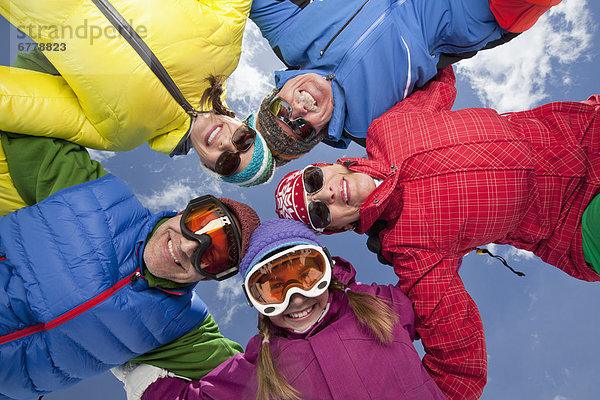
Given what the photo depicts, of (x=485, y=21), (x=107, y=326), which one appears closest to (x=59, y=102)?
(x=107, y=326)

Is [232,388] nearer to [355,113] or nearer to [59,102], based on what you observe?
[59,102]

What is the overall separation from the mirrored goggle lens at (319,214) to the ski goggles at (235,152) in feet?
3.20

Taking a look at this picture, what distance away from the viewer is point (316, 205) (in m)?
2.86

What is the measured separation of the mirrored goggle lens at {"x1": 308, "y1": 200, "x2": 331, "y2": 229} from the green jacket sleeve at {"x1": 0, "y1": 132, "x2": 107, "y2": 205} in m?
1.80

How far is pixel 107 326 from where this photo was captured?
2.42m

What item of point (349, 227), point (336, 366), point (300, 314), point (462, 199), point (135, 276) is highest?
point (462, 199)

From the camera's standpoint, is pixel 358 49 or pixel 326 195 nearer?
pixel 326 195

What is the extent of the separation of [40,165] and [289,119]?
2.14 metres

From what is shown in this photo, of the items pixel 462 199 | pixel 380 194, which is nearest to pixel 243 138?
pixel 380 194

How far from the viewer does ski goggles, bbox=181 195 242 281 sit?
257 cm

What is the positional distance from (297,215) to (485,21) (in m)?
2.61

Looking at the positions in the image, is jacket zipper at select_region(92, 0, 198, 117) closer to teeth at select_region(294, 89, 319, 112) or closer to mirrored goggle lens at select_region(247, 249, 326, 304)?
A: teeth at select_region(294, 89, 319, 112)

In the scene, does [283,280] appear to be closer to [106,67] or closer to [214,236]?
[214,236]

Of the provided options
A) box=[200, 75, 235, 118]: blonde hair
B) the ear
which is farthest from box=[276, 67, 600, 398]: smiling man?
box=[200, 75, 235, 118]: blonde hair
